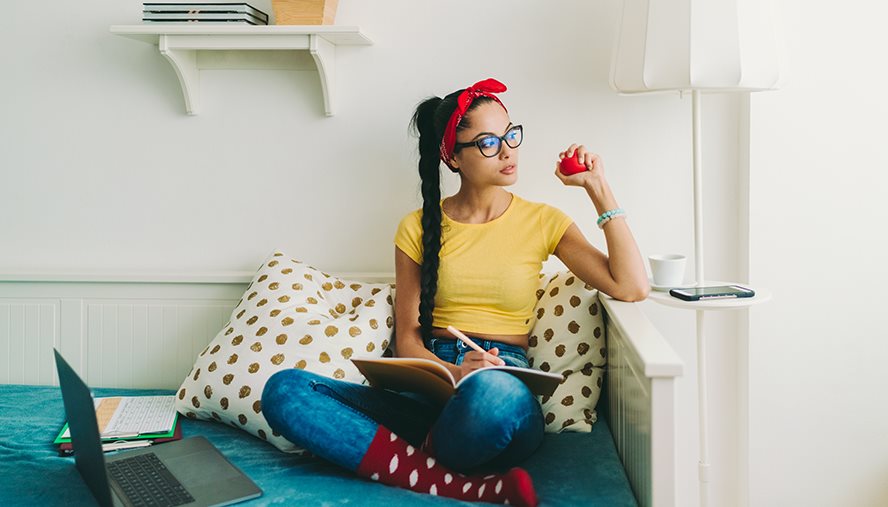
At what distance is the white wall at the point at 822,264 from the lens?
6.40ft

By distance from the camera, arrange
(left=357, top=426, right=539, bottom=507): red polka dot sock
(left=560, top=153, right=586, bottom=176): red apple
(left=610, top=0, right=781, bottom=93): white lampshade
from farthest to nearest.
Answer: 1. (left=560, top=153, right=586, bottom=176): red apple
2. (left=610, top=0, right=781, bottom=93): white lampshade
3. (left=357, top=426, right=539, bottom=507): red polka dot sock

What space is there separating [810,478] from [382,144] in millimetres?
1324

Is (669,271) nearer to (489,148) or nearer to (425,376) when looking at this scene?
(489,148)

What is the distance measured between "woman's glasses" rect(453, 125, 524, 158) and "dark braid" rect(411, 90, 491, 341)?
51 millimetres

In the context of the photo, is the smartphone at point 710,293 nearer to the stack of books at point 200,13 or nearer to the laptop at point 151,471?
the laptop at point 151,471

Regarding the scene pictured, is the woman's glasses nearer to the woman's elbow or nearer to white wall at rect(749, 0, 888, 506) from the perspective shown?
the woman's elbow

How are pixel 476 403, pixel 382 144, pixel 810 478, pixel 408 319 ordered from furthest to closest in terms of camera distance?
pixel 382 144
pixel 810 478
pixel 408 319
pixel 476 403

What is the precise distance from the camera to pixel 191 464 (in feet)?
5.42

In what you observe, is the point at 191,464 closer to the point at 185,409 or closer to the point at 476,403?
the point at 185,409

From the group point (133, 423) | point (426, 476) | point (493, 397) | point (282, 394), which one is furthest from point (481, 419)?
point (133, 423)

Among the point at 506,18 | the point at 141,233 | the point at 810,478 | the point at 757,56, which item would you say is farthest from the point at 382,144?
the point at 810,478

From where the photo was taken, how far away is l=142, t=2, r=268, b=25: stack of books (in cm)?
209

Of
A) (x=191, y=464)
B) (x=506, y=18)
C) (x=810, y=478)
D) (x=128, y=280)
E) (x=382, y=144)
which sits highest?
(x=506, y=18)

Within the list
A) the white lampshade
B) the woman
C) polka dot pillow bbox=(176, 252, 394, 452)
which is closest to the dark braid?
the woman
